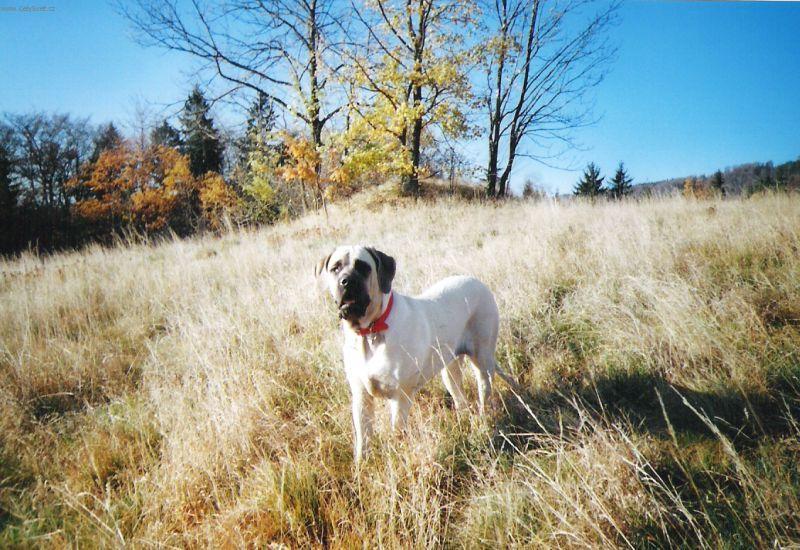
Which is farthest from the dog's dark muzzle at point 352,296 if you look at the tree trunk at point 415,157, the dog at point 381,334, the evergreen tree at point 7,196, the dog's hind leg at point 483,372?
the evergreen tree at point 7,196

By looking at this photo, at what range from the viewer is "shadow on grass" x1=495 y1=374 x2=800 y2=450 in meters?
1.99

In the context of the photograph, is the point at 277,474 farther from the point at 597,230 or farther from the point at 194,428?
the point at 597,230

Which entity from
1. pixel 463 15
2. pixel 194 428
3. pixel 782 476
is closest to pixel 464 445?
pixel 782 476

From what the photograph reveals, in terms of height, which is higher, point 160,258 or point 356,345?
point 160,258

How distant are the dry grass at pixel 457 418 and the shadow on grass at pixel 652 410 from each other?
0.02 m

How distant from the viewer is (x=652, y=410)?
2.36m

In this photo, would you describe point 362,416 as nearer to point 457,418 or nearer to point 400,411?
point 400,411

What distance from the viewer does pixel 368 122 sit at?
40.8ft

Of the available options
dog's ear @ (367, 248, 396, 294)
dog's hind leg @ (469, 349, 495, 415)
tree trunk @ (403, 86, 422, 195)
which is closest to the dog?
dog's ear @ (367, 248, 396, 294)

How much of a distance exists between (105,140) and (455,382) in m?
37.5

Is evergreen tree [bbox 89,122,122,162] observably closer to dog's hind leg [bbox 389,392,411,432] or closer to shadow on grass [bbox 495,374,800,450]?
dog's hind leg [bbox 389,392,411,432]

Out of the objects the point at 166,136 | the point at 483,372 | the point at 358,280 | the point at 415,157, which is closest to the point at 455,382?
the point at 483,372

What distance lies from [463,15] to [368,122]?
518 centimetres

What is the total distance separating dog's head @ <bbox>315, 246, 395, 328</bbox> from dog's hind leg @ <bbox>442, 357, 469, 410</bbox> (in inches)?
38.0
